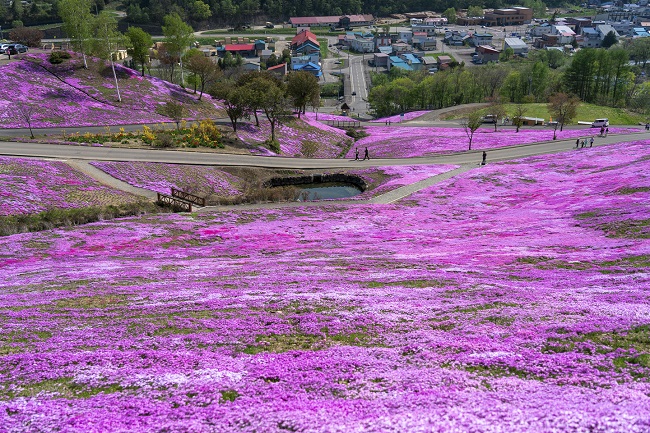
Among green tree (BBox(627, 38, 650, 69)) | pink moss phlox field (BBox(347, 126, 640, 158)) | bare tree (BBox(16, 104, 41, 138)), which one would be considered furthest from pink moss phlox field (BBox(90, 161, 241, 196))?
green tree (BBox(627, 38, 650, 69))

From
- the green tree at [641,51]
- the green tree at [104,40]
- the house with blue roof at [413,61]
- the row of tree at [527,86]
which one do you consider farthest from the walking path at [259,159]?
the green tree at [641,51]

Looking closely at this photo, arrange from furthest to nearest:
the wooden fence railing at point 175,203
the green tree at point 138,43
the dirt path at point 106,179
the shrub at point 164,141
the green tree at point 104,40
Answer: the green tree at point 138,43 → the green tree at point 104,40 → the shrub at point 164,141 → the dirt path at point 106,179 → the wooden fence railing at point 175,203

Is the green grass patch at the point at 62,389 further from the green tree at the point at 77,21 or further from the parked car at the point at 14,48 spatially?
the parked car at the point at 14,48

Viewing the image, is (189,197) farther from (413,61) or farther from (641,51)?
(641,51)

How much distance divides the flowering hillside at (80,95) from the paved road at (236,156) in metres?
18.1

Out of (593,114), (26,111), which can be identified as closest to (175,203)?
(26,111)

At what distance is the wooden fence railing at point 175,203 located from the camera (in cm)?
4216

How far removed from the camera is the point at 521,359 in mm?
13906

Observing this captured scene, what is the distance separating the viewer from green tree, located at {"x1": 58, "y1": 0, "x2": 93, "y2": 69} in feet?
261

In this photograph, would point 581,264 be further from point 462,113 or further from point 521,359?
point 462,113

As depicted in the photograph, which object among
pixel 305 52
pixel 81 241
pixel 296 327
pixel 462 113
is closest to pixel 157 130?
pixel 81 241

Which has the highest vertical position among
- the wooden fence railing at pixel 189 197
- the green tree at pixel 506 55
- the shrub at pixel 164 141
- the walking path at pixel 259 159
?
the green tree at pixel 506 55

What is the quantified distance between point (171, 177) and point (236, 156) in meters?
12.1

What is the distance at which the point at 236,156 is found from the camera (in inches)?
2336
